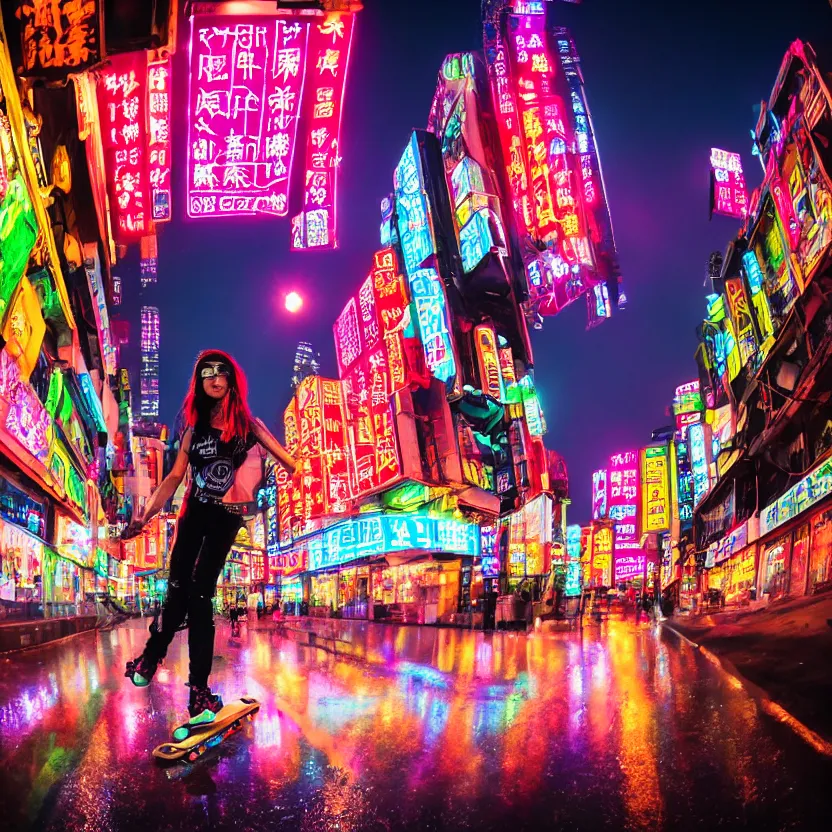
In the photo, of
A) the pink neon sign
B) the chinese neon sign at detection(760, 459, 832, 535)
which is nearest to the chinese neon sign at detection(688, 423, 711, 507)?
the chinese neon sign at detection(760, 459, 832, 535)

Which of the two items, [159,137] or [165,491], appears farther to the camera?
[159,137]

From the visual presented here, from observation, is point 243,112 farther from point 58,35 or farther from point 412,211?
point 412,211

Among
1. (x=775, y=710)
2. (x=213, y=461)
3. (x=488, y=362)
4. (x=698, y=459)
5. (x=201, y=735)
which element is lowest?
(x=775, y=710)

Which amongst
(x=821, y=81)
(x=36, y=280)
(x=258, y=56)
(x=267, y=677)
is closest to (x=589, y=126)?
(x=821, y=81)

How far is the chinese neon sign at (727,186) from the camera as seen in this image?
23.3 meters

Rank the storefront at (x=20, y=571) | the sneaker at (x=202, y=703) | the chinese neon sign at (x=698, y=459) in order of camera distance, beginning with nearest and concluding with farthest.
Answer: the sneaker at (x=202, y=703)
the storefront at (x=20, y=571)
the chinese neon sign at (x=698, y=459)

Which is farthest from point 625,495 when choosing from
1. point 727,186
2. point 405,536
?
point 727,186

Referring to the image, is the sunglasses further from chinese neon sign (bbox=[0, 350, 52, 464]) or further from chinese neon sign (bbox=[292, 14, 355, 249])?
chinese neon sign (bbox=[292, 14, 355, 249])

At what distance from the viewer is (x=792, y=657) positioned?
6.20m

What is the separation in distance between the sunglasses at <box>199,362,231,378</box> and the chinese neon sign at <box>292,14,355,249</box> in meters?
9.42

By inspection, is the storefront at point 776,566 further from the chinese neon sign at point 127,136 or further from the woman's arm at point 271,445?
the chinese neon sign at point 127,136

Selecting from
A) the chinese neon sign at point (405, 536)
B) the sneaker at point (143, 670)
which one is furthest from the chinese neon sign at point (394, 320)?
the sneaker at point (143, 670)

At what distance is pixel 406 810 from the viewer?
247 centimetres

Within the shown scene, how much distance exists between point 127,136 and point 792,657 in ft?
49.8
